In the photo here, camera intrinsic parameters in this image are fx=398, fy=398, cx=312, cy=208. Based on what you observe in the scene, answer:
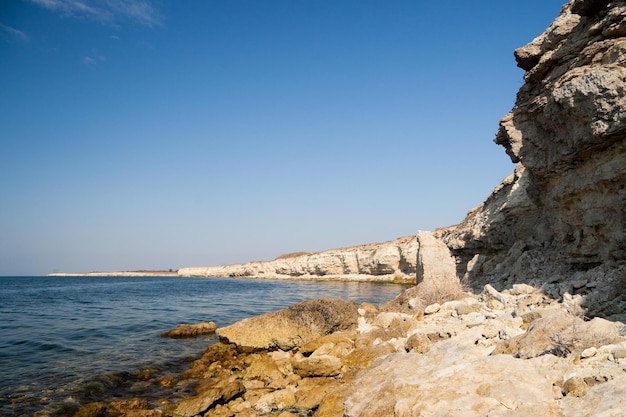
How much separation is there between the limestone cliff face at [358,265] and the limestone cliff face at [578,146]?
48447 mm

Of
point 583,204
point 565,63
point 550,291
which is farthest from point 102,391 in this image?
point 565,63

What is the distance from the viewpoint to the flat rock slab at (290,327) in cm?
1503

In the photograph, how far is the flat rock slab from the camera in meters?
15.0

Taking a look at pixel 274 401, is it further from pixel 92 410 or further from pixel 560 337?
pixel 560 337

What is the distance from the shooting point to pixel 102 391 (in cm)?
1197

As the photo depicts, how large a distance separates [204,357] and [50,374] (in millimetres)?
5057

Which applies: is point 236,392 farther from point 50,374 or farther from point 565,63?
point 565,63

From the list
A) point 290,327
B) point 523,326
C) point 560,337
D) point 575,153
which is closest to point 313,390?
point 290,327

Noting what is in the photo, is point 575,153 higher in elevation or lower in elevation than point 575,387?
higher

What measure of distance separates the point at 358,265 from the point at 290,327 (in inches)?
2549

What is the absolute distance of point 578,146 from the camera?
11.8m

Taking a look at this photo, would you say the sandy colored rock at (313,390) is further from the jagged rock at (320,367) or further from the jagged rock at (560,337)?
the jagged rock at (560,337)

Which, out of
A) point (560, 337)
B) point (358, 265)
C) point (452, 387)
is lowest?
point (452, 387)

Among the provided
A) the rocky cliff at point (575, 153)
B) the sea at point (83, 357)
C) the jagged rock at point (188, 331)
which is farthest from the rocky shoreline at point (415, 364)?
the jagged rock at point (188, 331)
